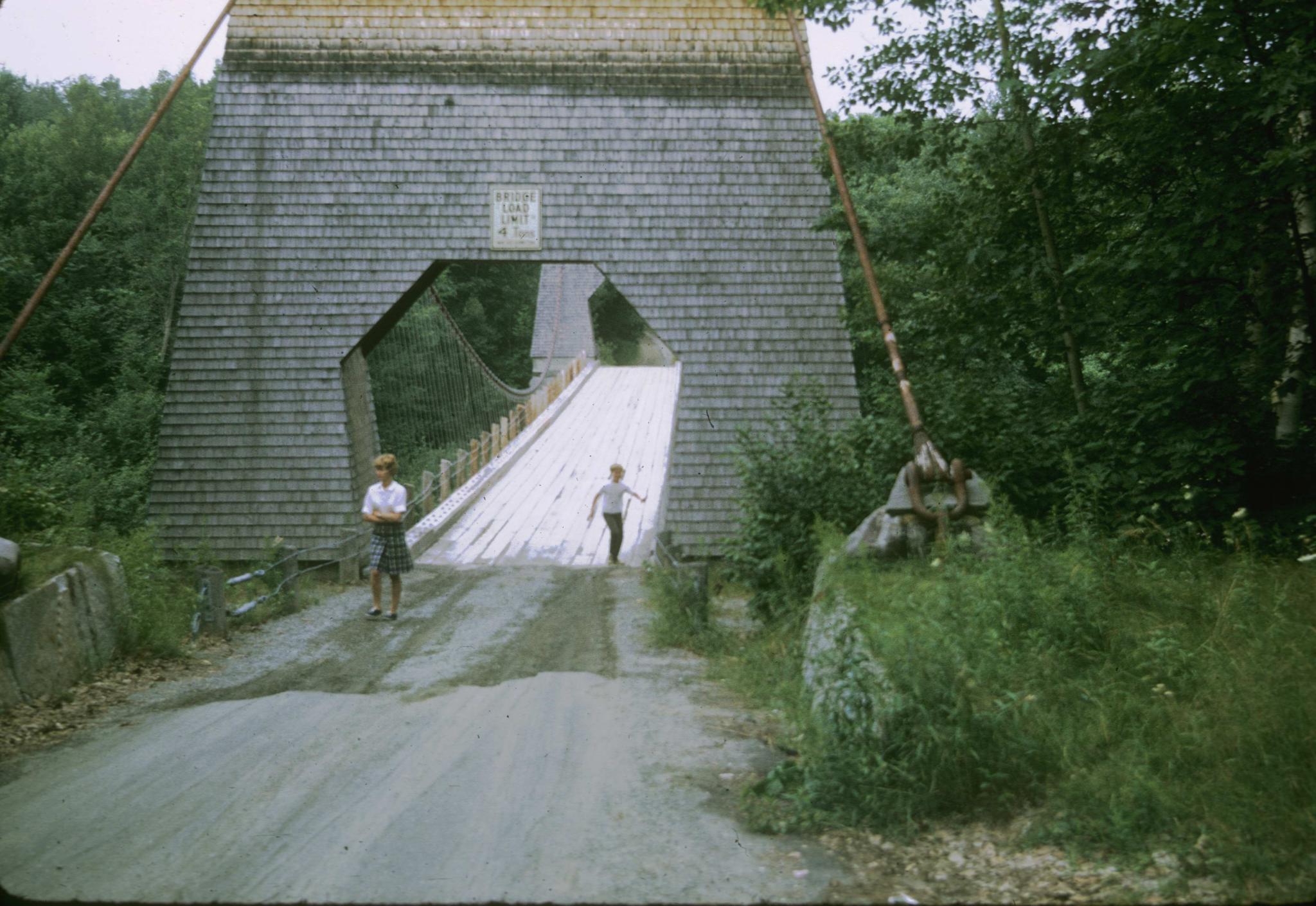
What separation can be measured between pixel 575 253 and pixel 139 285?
16.6 meters

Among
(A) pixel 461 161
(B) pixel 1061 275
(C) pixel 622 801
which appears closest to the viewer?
(C) pixel 622 801

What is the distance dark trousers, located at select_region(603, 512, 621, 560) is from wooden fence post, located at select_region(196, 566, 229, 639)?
647 centimetres

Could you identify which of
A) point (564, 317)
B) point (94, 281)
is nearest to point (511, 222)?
point (94, 281)

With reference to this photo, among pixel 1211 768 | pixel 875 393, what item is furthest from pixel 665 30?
pixel 1211 768

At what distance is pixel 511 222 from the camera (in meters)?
13.2

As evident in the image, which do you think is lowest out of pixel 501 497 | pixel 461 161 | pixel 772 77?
pixel 501 497

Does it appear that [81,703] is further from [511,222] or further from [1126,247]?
[511,222]

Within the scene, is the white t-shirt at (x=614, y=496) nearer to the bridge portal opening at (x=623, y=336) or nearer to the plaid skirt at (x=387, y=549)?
the plaid skirt at (x=387, y=549)

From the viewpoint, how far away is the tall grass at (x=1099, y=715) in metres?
3.28

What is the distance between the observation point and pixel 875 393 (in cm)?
940

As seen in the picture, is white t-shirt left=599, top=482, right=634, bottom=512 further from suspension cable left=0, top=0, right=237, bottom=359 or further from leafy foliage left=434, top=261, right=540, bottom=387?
leafy foliage left=434, top=261, right=540, bottom=387

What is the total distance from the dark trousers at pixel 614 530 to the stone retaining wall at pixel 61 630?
7.60 meters

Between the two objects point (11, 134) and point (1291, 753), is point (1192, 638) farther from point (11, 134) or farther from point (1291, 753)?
point (11, 134)

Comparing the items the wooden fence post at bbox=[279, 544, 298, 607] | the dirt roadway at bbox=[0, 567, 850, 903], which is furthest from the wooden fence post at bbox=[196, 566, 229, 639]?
the wooden fence post at bbox=[279, 544, 298, 607]
